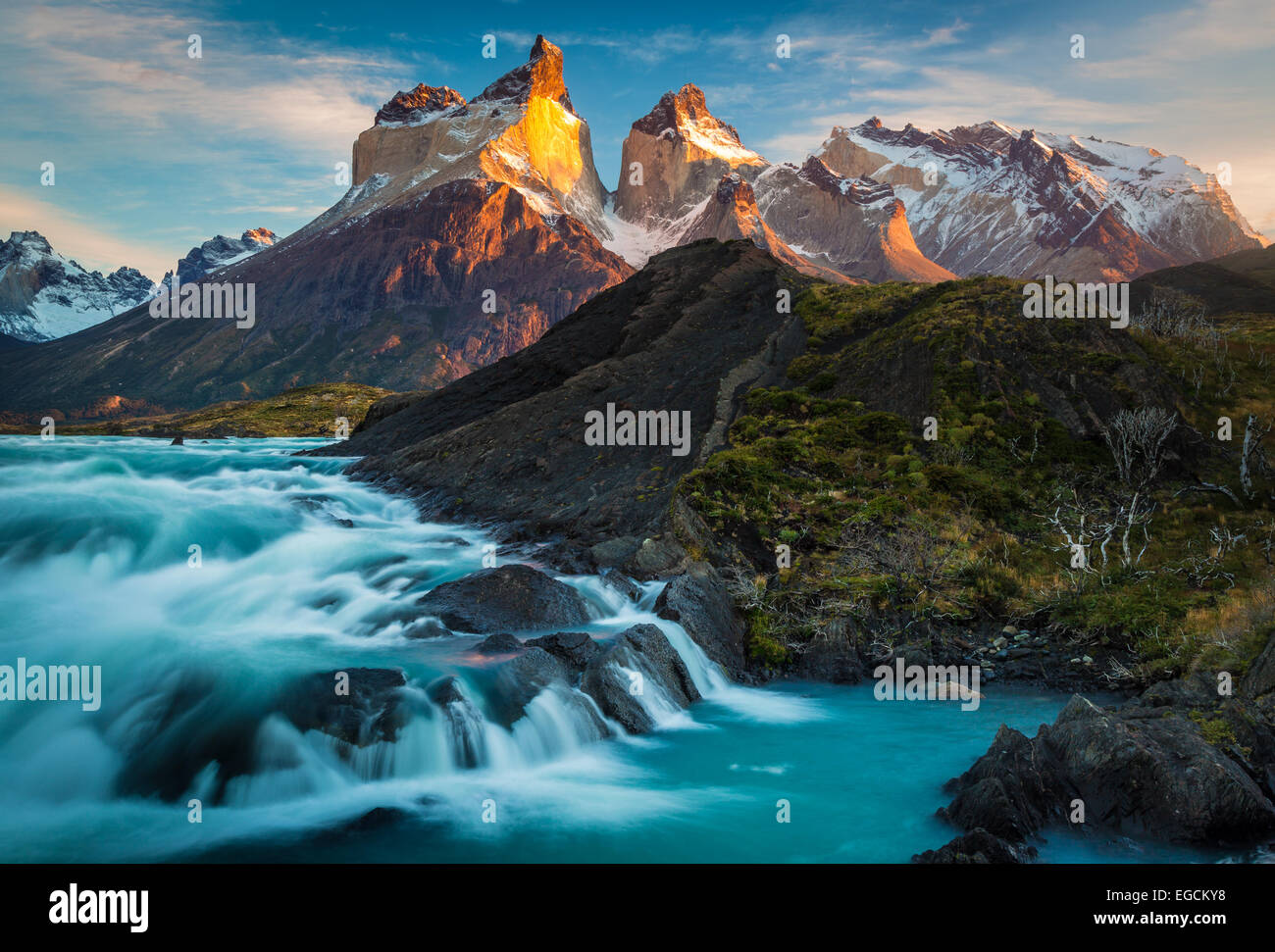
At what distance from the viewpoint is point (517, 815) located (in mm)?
12766

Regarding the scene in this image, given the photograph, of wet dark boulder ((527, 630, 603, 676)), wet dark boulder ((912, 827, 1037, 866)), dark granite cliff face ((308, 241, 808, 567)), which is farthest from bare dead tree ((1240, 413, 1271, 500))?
wet dark boulder ((527, 630, 603, 676))

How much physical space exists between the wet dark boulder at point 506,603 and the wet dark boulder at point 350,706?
463 centimetres

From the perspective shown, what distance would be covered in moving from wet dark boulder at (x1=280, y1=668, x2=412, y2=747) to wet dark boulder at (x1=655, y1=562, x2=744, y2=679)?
287 inches

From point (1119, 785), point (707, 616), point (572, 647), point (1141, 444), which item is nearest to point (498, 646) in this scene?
point (572, 647)

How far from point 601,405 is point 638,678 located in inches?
982

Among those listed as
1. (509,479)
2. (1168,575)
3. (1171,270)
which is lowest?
(1168,575)

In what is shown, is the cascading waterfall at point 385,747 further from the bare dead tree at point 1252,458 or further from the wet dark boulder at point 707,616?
the bare dead tree at point 1252,458

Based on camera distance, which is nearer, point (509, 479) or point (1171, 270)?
point (509, 479)
